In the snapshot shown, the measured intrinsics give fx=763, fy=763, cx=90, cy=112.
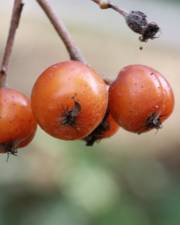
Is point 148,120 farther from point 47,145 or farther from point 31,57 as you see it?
point 31,57

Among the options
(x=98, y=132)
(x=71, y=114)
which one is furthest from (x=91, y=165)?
(x=71, y=114)

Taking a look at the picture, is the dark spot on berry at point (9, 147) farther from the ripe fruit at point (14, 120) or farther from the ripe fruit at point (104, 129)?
the ripe fruit at point (104, 129)

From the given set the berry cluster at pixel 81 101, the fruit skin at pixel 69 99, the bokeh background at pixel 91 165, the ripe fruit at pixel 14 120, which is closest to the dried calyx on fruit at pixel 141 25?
the berry cluster at pixel 81 101

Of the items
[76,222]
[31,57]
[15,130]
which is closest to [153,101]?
[15,130]

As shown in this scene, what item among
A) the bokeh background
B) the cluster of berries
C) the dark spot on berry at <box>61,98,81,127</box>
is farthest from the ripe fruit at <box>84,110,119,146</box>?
the bokeh background

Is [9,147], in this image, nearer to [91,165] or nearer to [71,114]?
[71,114]

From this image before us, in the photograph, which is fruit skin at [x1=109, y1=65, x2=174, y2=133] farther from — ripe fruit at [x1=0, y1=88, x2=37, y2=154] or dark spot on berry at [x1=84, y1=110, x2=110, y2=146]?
ripe fruit at [x1=0, y1=88, x2=37, y2=154]

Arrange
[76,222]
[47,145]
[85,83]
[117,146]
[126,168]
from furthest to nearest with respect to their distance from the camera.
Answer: [117,146] < [126,168] < [47,145] < [76,222] < [85,83]
